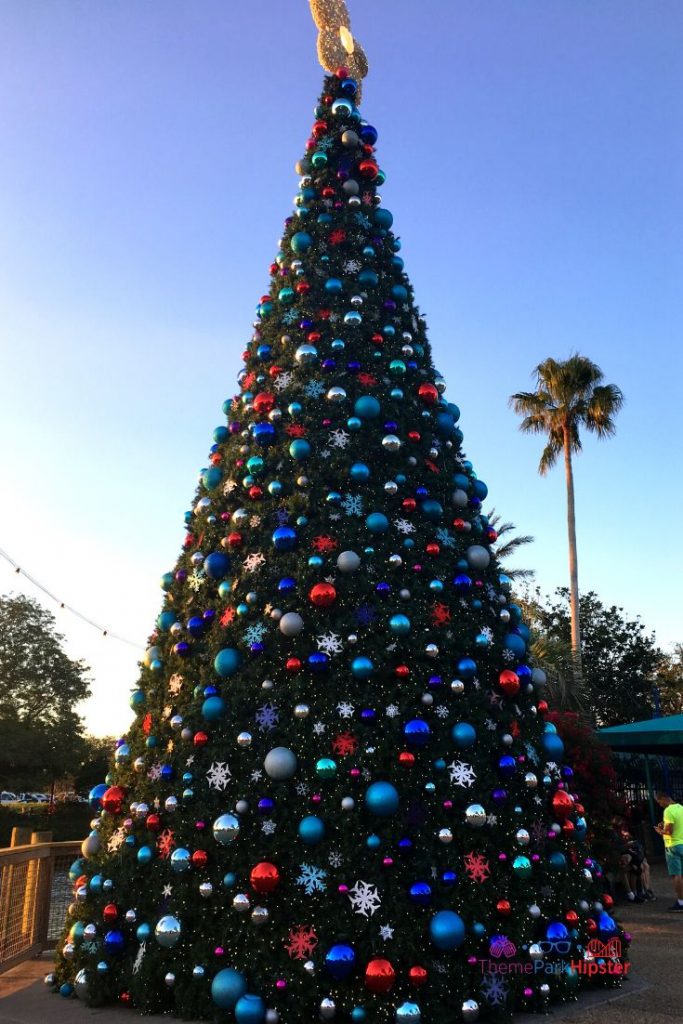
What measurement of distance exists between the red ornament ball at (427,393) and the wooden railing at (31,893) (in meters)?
5.23

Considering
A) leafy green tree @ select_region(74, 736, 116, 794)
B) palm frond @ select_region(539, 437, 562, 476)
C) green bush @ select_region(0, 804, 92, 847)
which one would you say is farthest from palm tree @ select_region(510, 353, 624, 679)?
leafy green tree @ select_region(74, 736, 116, 794)

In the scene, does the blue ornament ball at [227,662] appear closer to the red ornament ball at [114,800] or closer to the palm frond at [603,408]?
the red ornament ball at [114,800]

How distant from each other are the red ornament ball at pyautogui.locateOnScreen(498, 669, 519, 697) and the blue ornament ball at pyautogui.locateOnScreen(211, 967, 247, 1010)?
239 cm

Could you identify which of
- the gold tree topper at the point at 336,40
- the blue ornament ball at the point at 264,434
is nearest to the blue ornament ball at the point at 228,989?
the blue ornament ball at the point at 264,434

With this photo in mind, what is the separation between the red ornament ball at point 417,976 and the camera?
3.86m

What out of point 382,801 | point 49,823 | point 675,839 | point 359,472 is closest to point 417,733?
point 382,801

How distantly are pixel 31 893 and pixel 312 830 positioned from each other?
4449 millimetres

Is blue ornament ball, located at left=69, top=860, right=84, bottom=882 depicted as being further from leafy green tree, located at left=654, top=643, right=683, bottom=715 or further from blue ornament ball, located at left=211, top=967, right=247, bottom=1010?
leafy green tree, located at left=654, top=643, right=683, bottom=715

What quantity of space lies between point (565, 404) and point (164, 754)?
24.4 metres

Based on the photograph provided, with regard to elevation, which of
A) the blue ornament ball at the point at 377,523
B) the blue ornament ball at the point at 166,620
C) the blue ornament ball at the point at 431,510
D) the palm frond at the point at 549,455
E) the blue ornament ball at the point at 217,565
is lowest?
the blue ornament ball at the point at 166,620

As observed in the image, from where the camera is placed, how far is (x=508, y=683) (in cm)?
499

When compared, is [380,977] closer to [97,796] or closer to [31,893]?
[97,796]

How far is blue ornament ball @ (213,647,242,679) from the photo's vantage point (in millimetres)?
4801

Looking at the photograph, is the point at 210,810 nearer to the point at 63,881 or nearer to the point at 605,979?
the point at 605,979
